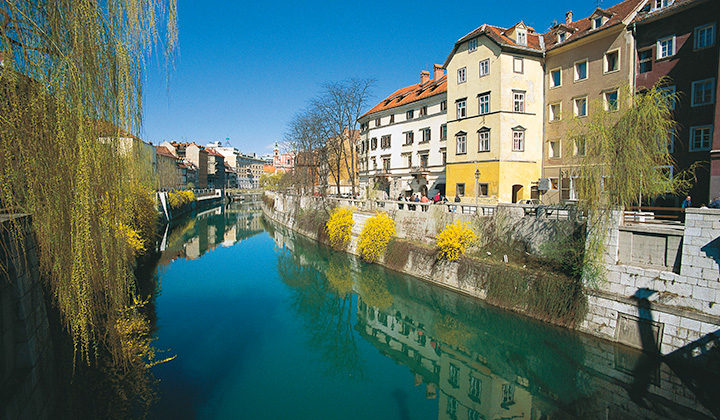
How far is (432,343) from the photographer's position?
13.0 meters

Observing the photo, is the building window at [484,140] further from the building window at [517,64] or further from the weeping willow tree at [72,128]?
the weeping willow tree at [72,128]

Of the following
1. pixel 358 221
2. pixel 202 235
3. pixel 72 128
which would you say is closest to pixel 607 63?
pixel 358 221

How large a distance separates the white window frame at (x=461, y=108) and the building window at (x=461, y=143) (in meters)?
1.15

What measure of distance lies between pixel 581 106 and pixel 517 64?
4512 millimetres

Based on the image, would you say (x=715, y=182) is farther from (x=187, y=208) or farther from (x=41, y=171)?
(x=187, y=208)

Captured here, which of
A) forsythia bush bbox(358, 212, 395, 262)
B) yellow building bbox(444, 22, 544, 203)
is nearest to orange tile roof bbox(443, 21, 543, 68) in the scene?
yellow building bbox(444, 22, 544, 203)

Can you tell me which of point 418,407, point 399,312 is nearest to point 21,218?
point 418,407

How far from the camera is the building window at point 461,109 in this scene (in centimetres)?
2417

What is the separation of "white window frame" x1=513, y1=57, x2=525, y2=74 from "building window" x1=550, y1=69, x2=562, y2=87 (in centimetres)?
182

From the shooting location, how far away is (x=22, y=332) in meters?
5.24

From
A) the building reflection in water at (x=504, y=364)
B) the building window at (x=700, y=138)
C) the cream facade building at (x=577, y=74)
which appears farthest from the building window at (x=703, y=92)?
the building reflection in water at (x=504, y=364)

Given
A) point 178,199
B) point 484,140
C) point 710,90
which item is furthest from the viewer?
point 178,199

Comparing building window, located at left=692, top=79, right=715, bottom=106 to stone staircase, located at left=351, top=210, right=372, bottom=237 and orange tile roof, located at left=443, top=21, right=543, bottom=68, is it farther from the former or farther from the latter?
stone staircase, located at left=351, top=210, right=372, bottom=237

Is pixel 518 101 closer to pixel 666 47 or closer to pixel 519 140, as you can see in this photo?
pixel 519 140
